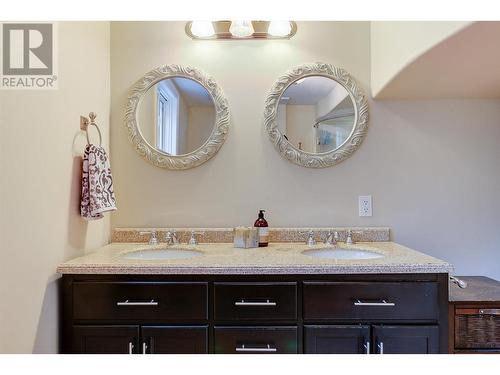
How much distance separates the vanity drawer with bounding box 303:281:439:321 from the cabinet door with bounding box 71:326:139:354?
2.44 ft

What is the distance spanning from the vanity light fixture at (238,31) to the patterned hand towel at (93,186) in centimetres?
95

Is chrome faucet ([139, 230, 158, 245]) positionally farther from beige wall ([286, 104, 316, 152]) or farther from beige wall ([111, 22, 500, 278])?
beige wall ([286, 104, 316, 152])

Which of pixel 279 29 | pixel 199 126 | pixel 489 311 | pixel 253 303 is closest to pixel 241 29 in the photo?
pixel 279 29

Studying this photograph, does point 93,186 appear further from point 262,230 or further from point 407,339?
point 407,339

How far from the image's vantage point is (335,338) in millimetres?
1314

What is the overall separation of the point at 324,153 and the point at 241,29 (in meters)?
0.90

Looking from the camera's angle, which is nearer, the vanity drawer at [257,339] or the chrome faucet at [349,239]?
the vanity drawer at [257,339]

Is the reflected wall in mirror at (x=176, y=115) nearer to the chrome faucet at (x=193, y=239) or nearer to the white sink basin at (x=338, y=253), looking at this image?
the chrome faucet at (x=193, y=239)

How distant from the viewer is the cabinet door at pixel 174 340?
132 cm

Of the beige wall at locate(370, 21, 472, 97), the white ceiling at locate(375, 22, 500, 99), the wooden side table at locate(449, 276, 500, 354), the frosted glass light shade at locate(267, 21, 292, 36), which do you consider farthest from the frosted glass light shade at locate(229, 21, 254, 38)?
the wooden side table at locate(449, 276, 500, 354)

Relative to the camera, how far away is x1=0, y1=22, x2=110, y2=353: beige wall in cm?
110

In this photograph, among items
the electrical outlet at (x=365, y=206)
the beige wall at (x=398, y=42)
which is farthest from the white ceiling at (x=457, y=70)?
the electrical outlet at (x=365, y=206)

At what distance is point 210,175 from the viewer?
1.94 m
